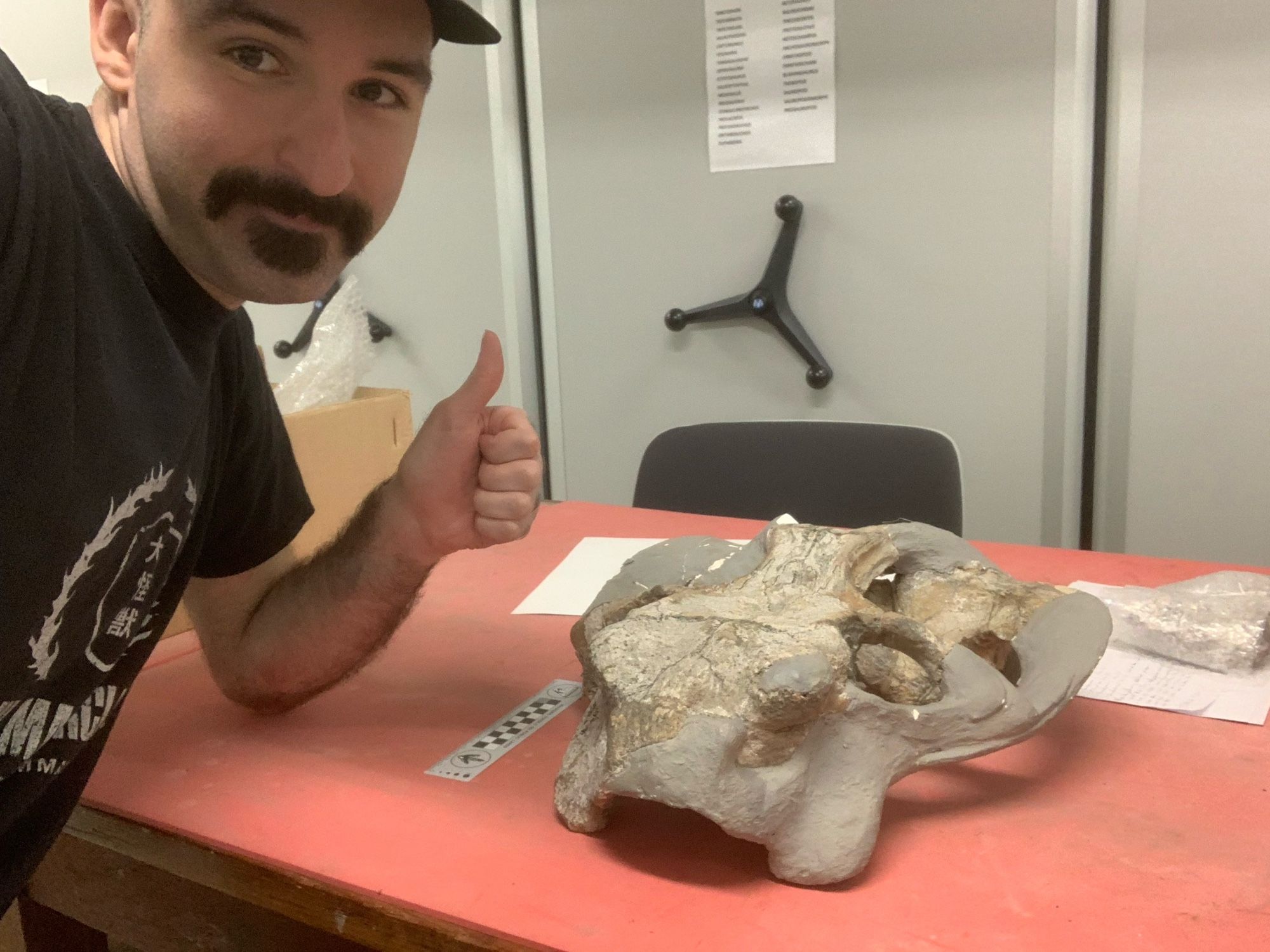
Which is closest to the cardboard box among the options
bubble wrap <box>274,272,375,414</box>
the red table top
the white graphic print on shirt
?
bubble wrap <box>274,272,375,414</box>

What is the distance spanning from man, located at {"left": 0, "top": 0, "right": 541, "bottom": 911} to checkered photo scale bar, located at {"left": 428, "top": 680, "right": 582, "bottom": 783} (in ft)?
0.60

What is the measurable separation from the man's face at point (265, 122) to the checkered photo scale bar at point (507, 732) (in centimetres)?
45

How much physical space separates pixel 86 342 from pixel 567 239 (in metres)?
1.83

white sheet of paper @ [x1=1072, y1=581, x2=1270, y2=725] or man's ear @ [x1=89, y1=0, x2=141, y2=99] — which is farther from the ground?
man's ear @ [x1=89, y1=0, x2=141, y2=99]

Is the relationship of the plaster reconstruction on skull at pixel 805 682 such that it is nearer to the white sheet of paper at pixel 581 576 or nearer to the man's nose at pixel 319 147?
the white sheet of paper at pixel 581 576

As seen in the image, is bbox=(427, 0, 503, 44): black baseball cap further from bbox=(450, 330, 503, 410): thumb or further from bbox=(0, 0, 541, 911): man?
bbox=(450, 330, 503, 410): thumb

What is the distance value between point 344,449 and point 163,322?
697 mm

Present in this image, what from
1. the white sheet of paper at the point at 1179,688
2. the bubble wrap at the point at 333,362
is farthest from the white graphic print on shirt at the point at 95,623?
the white sheet of paper at the point at 1179,688

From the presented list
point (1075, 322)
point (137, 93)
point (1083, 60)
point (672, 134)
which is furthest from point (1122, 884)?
point (672, 134)

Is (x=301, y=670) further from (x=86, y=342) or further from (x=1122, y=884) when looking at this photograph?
(x=1122, y=884)

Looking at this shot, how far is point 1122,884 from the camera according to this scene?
73cm

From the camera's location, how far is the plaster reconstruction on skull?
712 millimetres

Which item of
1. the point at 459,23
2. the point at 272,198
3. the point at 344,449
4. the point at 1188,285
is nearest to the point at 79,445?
the point at 272,198

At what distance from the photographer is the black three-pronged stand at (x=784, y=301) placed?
220cm
